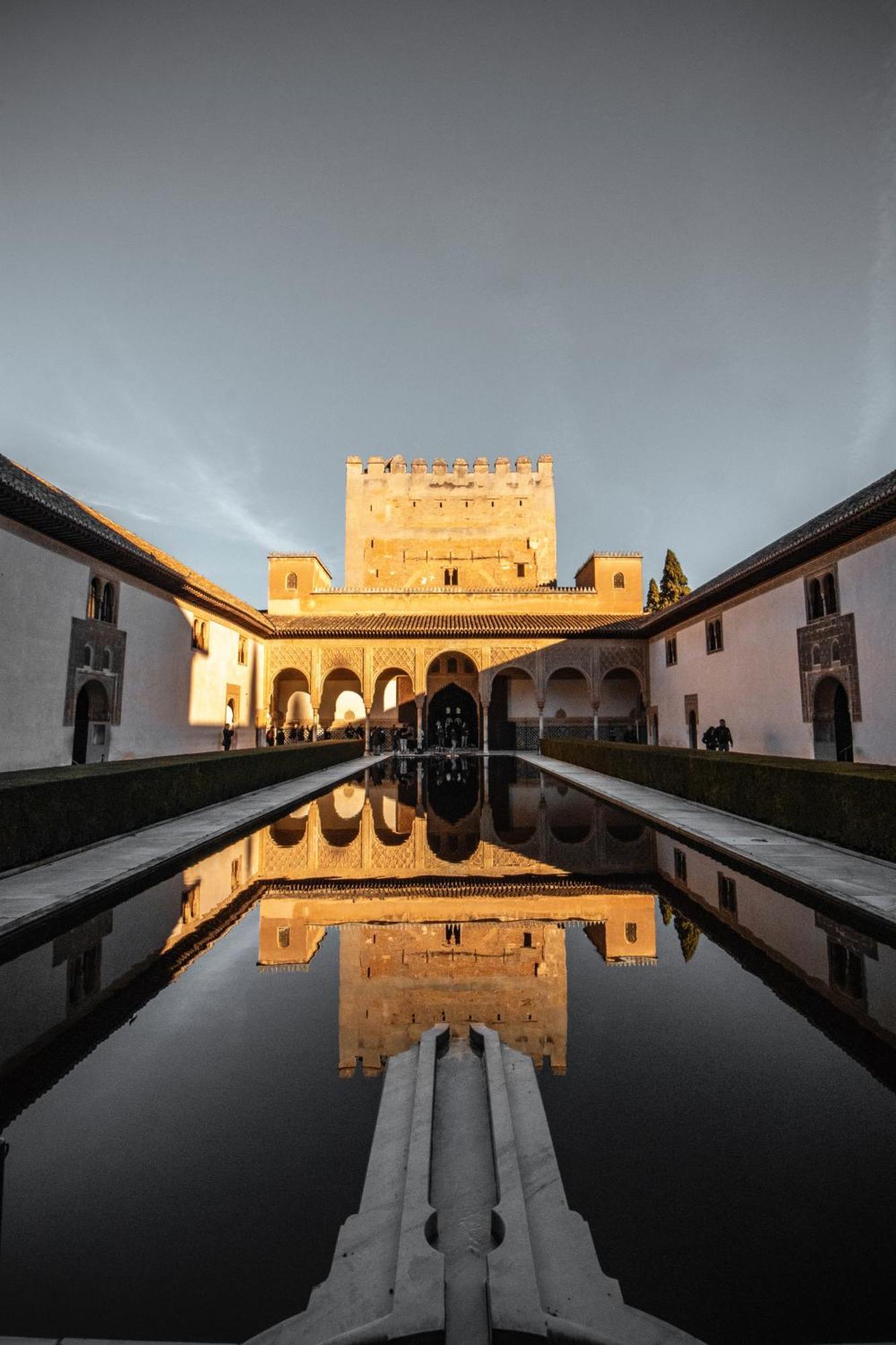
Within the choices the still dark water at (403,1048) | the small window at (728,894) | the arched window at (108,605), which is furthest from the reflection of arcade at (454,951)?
the arched window at (108,605)

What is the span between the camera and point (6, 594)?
11.4 m

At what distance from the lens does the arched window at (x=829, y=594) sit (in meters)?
13.6

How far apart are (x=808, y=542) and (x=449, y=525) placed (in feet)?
86.8

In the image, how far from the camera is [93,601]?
1409 cm

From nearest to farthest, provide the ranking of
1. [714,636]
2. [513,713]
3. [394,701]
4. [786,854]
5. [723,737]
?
[786,854] < [723,737] < [714,636] < [513,713] < [394,701]

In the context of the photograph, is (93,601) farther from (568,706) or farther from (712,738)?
(568,706)

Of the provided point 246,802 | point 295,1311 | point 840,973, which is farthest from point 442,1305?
point 246,802

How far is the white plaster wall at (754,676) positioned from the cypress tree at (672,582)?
745 inches

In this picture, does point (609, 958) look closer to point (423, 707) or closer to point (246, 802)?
point (246, 802)

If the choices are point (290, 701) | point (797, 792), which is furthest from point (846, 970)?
A: point (290, 701)

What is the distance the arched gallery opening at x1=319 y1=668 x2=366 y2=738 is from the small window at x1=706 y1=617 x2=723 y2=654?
635 inches

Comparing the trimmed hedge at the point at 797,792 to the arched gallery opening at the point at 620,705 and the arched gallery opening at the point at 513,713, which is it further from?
the arched gallery opening at the point at 513,713

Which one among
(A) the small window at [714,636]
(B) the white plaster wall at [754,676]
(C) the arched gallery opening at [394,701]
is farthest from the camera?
(C) the arched gallery opening at [394,701]

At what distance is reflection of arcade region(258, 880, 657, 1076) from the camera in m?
2.84
